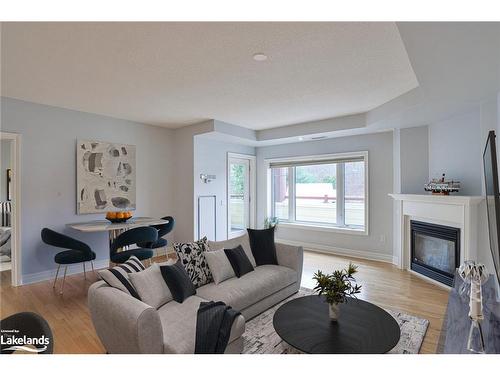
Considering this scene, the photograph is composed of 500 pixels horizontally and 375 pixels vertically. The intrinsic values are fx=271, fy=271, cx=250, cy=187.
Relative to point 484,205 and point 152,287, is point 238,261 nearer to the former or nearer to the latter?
point 152,287

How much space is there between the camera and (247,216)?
6.50m

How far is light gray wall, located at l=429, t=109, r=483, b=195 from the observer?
3377 mm

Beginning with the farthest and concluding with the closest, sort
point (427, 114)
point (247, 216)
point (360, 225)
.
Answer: point (247, 216) → point (360, 225) → point (427, 114)

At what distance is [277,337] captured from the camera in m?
2.32

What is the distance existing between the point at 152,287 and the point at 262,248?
147cm

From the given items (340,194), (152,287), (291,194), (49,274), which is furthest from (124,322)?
(291,194)

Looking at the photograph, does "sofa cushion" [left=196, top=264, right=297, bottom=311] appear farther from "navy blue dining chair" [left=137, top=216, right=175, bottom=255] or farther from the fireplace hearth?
the fireplace hearth

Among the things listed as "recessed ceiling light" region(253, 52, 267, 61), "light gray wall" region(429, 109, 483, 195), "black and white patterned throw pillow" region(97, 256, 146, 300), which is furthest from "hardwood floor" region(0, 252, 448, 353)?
"recessed ceiling light" region(253, 52, 267, 61)

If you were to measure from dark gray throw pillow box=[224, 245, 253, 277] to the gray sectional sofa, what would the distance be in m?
0.10
